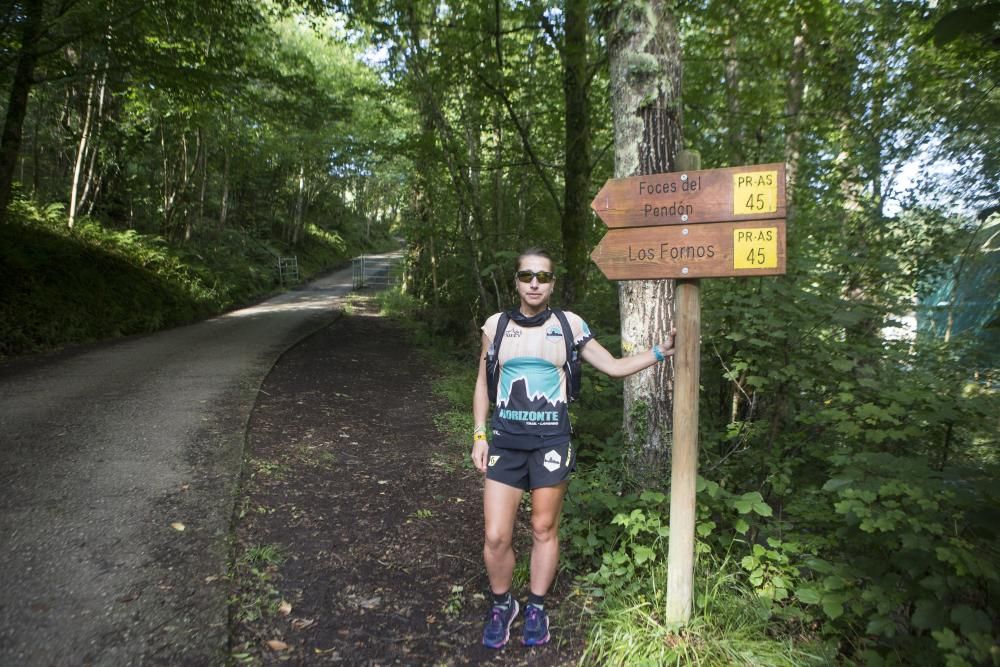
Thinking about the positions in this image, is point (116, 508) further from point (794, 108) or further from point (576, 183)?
point (794, 108)

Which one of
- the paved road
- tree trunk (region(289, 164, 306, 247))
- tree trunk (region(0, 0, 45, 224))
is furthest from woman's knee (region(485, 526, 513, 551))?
tree trunk (region(289, 164, 306, 247))

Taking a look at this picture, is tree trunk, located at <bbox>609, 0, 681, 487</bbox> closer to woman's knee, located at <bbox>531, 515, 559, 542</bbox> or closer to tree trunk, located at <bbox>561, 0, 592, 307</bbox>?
woman's knee, located at <bbox>531, 515, 559, 542</bbox>

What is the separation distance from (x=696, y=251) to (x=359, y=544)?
9.18 ft

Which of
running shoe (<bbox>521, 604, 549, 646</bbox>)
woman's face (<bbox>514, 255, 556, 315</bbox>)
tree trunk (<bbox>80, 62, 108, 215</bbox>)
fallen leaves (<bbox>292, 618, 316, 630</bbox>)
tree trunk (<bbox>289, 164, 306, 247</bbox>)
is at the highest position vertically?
tree trunk (<bbox>289, 164, 306, 247</bbox>)

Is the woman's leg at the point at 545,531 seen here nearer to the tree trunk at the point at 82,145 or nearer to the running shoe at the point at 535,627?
the running shoe at the point at 535,627

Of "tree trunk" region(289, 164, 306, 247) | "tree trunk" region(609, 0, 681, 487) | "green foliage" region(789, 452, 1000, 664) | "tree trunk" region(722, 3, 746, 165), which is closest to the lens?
"green foliage" region(789, 452, 1000, 664)

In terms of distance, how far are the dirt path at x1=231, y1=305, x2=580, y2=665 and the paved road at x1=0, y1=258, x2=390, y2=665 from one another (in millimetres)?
227

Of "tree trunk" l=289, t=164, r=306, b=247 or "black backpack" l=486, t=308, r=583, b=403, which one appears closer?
"black backpack" l=486, t=308, r=583, b=403

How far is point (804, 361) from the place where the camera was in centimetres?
336

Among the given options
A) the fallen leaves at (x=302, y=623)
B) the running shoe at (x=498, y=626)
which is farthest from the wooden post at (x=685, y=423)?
the fallen leaves at (x=302, y=623)

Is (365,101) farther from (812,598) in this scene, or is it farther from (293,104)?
(812,598)

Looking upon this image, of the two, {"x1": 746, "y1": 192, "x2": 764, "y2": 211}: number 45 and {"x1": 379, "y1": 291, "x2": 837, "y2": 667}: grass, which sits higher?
{"x1": 746, "y1": 192, "x2": 764, "y2": 211}: number 45

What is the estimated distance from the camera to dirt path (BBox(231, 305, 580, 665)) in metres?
2.72

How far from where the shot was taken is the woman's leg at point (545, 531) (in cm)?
261
